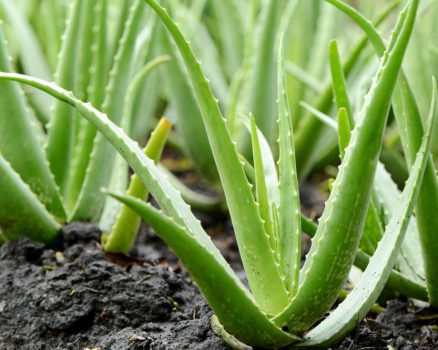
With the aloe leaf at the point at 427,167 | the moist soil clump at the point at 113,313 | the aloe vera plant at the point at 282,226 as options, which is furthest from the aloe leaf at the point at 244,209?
the aloe leaf at the point at 427,167

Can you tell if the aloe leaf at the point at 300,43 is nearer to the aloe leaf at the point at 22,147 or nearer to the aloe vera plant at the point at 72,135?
the aloe vera plant at the point at 72,135

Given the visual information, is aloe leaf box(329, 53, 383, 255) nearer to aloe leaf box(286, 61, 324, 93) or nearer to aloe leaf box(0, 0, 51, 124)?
aloe leaf box(286, 61, 324, 93)

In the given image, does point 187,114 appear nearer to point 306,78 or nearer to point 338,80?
A: point 306,78

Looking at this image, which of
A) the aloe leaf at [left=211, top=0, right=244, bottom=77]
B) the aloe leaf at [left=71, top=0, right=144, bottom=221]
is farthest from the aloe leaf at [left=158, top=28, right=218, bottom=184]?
the aloe leaf at [left=71, top=0, right=144, bottom=221]

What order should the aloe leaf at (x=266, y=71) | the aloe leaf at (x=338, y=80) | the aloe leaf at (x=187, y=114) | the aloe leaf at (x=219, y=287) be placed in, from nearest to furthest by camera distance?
the aloe leaf at (x=219, y=287) → the aloe leaf at (x=338, y=80) → the aloe leaf at (x=266, y=71) → the aloe leaf at (x=187, y=114)

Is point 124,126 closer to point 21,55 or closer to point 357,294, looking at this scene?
point 357,294
